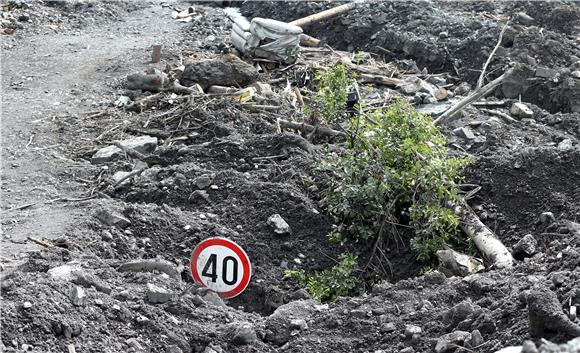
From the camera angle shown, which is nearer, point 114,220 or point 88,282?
point 88,282

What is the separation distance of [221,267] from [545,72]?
17.9 ft

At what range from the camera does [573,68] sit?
10.5m

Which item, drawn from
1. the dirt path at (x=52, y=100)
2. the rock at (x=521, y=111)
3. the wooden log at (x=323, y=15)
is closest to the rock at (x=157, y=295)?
the dirt path at (x=52, y=100)

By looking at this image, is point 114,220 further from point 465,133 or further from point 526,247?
point 465,133

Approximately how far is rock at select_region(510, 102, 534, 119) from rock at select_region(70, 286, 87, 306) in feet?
18.9

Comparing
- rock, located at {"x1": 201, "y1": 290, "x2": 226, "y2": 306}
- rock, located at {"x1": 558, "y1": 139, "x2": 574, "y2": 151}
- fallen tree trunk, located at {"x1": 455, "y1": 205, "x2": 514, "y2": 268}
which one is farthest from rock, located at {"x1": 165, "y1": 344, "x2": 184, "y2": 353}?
rock, located at {"x1": 558, "y1": 139, "x2": 574, "y2": 151}

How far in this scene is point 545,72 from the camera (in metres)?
10.3

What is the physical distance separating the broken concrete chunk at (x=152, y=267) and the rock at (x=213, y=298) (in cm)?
23

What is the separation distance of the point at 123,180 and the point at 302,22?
523 centimetres

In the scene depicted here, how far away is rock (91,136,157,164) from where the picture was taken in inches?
327

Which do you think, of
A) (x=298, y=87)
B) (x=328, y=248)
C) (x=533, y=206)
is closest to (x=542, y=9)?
(x=298, y=87)

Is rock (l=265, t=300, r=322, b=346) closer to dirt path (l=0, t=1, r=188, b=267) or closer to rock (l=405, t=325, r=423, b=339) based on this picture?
rock (l=405, t=325, r=423, b=339)

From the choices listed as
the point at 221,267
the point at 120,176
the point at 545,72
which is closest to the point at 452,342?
the point at 221,267

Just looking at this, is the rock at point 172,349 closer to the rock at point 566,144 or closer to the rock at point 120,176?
the rock at point 120,176
